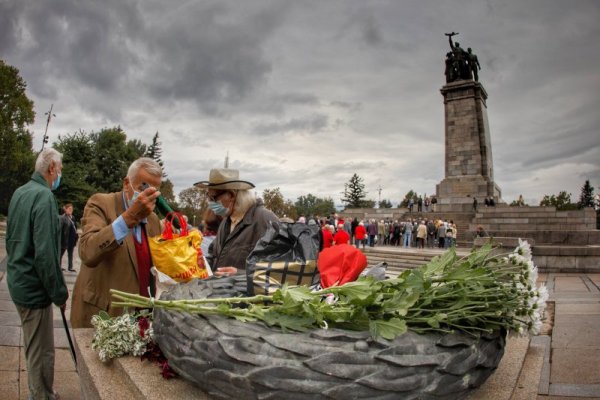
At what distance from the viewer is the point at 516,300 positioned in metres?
1.93

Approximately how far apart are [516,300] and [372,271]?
2.31ft

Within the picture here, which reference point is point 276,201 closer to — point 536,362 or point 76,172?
point 76,172

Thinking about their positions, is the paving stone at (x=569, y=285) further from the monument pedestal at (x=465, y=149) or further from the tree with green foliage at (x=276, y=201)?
the tree with green foliage at (x=276, y=201)

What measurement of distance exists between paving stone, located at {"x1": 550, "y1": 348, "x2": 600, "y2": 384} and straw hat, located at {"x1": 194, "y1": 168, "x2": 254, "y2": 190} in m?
2.78

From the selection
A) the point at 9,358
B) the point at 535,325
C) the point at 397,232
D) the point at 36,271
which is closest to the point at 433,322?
the point at 535,325

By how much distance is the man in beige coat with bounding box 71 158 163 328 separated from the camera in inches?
105

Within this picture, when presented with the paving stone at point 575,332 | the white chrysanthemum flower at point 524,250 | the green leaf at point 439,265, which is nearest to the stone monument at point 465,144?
the paving stone at point 575,332

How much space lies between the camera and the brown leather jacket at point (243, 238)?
3.27 metres

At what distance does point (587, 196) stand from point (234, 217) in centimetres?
9287

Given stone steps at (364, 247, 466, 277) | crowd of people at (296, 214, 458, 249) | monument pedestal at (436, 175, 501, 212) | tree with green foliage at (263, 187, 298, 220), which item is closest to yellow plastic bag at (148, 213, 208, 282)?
stone steps at (364, 247, 466, 277)

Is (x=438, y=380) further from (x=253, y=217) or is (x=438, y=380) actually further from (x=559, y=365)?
(x=559, y=365)

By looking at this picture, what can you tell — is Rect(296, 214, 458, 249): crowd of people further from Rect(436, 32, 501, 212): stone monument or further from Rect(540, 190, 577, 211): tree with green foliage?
Rect(540, 190, 577, 211): tree with green foliage

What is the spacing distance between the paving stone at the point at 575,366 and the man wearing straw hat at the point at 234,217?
2493mm

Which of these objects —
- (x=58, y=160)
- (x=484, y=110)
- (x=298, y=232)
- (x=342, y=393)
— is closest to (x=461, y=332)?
(x=342, y=393)
